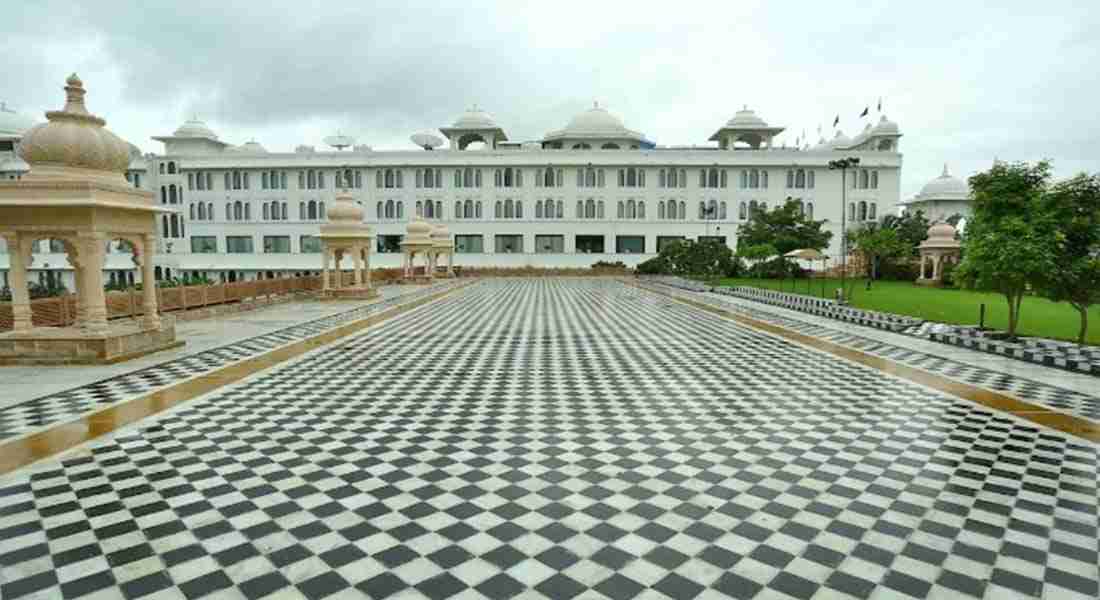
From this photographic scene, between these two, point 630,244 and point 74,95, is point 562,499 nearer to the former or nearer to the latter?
point 74,95

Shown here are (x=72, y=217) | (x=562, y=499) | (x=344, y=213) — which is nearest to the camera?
(x=562, y=499)

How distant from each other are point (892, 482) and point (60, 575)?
6.39 metres

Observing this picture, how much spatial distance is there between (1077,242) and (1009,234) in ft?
3.58

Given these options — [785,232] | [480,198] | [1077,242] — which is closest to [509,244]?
[480,198]

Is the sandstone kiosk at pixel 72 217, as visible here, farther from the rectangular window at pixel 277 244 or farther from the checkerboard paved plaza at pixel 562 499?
the rectangular window at pixel 277 244

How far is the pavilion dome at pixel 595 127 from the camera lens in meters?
53.8

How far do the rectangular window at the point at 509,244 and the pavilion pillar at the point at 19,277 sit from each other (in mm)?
40894

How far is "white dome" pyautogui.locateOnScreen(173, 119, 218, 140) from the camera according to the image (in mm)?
52312

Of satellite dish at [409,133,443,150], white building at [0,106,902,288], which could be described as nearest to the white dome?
white building at [0,106,902,288]

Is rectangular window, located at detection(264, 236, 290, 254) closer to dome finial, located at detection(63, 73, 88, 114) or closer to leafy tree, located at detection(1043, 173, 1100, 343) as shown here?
dome finial, located at detection(63, 73, 88, 114)

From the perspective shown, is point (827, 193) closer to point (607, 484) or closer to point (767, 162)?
point (767, 162)

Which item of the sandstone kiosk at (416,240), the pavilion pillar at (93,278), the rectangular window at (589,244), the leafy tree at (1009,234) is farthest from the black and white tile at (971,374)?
the rectangular window at (589,244)

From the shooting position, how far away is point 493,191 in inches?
2032

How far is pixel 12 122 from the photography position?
48.1 meters
